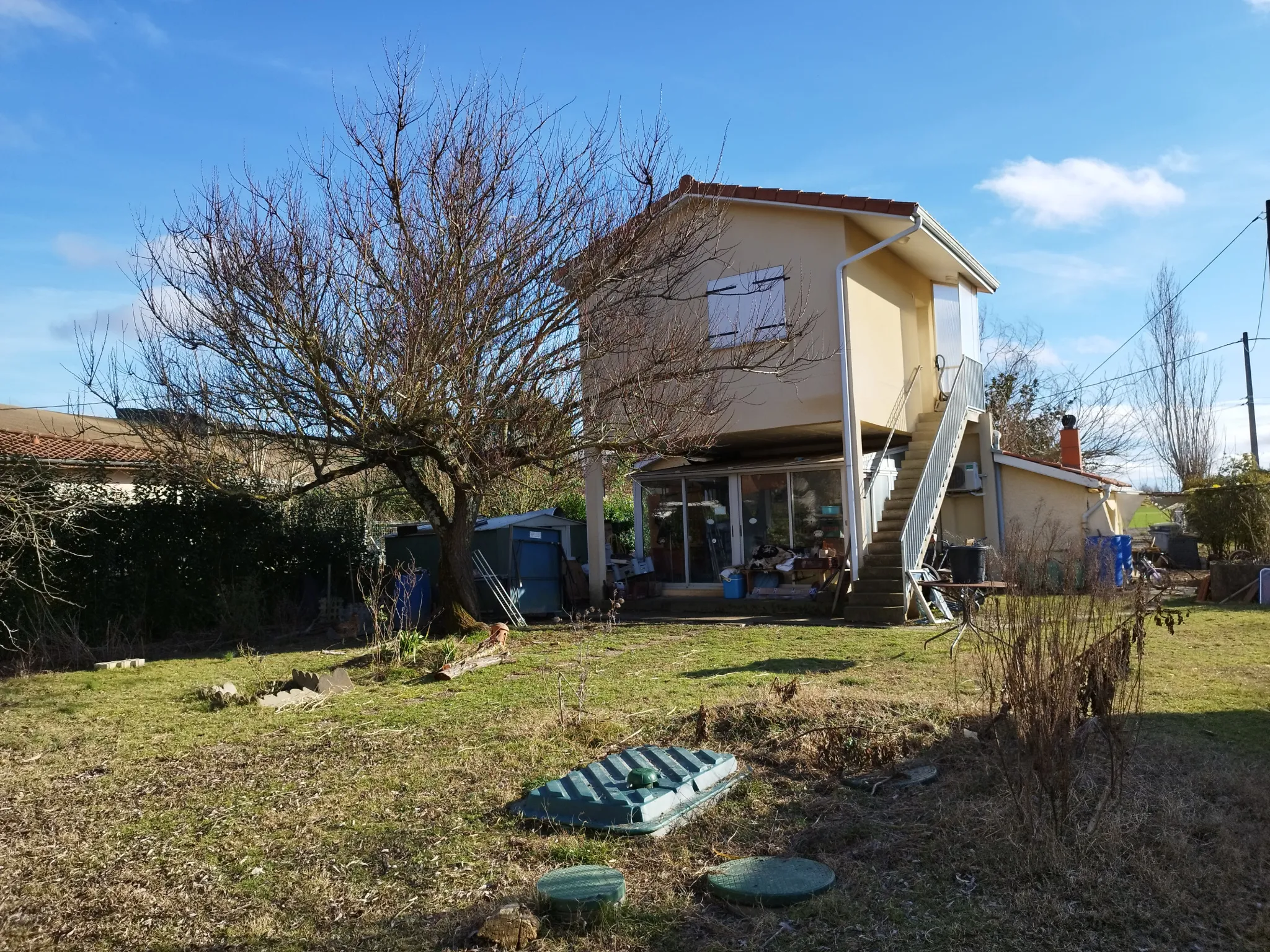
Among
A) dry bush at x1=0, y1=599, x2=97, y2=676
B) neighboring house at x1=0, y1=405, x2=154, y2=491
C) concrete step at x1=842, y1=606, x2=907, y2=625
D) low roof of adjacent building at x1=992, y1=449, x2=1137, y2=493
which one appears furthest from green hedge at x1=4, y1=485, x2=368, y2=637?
low roof of adjacent building at x1=992, y1=449, x2=1137, y2=493

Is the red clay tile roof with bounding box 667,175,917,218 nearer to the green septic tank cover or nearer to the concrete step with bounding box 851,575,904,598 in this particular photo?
the concrete step with bounding box 851,575,904,598

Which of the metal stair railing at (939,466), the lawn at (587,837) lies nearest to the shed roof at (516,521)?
the metal stair railing at (939,466)

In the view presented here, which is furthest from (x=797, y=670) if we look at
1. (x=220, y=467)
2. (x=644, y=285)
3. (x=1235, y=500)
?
(x=1235, y=500)

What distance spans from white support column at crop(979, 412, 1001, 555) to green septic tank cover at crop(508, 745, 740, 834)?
14222 mm

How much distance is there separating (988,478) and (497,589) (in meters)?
9.99

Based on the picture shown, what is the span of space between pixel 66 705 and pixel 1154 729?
9322mm

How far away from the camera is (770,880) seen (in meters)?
3.94

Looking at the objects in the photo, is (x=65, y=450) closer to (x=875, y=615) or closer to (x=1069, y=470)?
(x=875, y=615)

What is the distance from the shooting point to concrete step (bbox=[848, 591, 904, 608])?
13125mm

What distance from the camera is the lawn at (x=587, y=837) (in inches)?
143

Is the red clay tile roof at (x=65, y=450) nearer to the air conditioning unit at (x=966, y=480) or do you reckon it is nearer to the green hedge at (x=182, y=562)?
the green hedge at (x=182, y=562)

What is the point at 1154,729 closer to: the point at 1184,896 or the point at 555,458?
the point at 1184,896

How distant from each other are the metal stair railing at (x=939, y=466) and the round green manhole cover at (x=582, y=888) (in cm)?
1029

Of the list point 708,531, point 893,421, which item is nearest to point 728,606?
point 708,531
